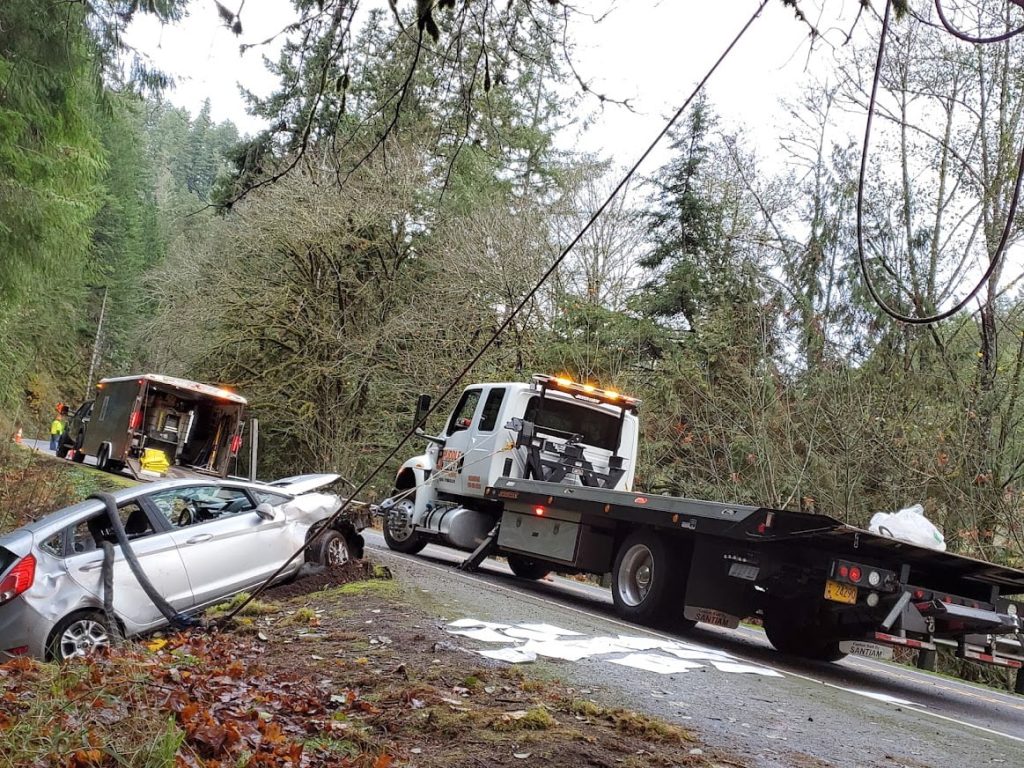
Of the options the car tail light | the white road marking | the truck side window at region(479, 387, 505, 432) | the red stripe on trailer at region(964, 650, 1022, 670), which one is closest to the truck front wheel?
the white road marking

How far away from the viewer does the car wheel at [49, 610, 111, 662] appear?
730cm

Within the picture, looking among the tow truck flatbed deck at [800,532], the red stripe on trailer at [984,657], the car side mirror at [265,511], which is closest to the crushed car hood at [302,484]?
the car side mirror at [265,511]

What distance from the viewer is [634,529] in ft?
33.9

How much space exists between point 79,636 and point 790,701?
5398 mm

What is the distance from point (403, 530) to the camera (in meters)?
14.7

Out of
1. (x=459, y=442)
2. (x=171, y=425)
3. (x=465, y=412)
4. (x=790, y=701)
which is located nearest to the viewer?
(x=790, y=701)

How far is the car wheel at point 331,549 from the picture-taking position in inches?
404

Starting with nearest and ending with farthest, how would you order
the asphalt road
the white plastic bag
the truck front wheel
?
1. the asphalt road
2. the white plastic bag
3. the truck front wheel

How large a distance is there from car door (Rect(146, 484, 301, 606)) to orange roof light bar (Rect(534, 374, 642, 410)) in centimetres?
427

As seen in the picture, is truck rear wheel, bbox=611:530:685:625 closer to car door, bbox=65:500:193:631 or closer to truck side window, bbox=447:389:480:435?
truck side window, bbox=447:389:480:435

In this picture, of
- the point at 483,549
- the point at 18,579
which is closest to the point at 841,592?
the point at 483,549

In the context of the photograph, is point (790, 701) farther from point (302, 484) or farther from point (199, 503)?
point (302, 484)

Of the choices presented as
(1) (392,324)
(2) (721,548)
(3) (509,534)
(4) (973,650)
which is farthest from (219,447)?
(4) (973,650)

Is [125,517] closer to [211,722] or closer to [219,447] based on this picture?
[211,722]
